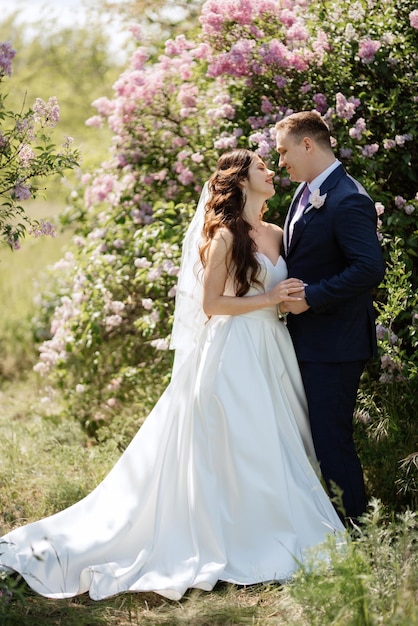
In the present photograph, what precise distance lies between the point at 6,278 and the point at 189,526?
8.49 metres

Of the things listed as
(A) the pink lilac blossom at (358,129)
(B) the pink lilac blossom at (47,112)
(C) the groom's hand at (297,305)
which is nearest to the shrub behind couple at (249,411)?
(C) the groom's hand at (297,305)

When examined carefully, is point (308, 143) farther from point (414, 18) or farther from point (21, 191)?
point (21, 191)

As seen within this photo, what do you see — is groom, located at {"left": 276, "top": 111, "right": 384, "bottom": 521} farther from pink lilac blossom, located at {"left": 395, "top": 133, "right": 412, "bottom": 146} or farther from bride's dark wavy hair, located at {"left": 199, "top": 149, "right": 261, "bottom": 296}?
pink lilac blossom, located at {"left": 395, "top": 133, "right": 412, "bottom": 146}

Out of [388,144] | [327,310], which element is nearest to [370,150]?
[388,144]

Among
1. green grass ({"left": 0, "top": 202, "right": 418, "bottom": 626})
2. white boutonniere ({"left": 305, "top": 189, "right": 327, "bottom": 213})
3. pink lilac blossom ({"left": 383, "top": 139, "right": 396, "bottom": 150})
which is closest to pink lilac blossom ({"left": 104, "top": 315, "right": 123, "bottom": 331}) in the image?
green grass ({"left": 0, "top": 202, "right": 418, "bottom": 626})

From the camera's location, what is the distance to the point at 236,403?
414 cm

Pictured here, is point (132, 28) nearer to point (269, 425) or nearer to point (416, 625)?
point (269, 425)

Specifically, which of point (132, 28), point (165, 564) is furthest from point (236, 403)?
point (132, 28)

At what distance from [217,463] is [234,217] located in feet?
3.99

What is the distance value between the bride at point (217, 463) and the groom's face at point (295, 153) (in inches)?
5.7

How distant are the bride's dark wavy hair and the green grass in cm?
128

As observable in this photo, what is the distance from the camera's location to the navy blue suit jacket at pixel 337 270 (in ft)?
13.0

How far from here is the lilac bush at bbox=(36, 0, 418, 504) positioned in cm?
499

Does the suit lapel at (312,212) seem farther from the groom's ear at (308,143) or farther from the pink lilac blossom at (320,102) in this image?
the pink lilac blossom at (320,102)
